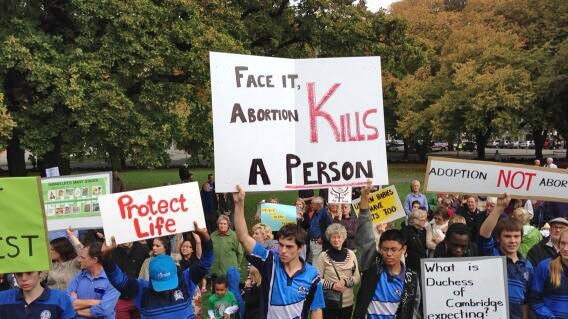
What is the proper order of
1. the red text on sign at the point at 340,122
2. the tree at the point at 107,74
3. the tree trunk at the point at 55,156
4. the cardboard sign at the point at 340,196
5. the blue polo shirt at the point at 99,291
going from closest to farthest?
the blue polo shirt at the point at 99,291
the red text on sign at the point at 340,122
the cardboard sign at the point at 340,196
the tree at the point at 107,74
the tree trunk at the point at 55,156

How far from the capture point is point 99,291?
17.0 feet

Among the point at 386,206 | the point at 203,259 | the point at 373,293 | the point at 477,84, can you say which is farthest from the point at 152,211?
the point at 477,84

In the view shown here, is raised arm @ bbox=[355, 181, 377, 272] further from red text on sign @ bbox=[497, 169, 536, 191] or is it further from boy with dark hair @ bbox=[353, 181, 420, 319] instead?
red text on sign @ bbox=[497, 169, 536, 191]

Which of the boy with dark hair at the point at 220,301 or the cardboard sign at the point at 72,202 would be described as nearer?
the boy with dark hair at the point at 220,301

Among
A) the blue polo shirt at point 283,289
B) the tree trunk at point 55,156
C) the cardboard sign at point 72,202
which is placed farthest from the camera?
the tree trunk at point 55,156

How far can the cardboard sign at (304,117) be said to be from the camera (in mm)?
5219

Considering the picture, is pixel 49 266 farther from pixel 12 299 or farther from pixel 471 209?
pixel 471 209

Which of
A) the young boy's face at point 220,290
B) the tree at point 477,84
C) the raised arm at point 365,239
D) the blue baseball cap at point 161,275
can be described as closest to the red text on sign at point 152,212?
the blue baseball cap at point 161,275

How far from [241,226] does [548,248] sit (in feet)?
12.0

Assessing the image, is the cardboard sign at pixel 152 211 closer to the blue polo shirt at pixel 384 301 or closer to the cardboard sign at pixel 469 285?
the blue polo shirt at pixel 384 301

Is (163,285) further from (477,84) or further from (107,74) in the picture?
(477,84)

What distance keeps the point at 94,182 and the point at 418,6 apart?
4799cm

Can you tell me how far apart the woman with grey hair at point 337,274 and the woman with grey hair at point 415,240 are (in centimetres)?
68

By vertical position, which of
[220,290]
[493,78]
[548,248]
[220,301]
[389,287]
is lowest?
[220,301]
